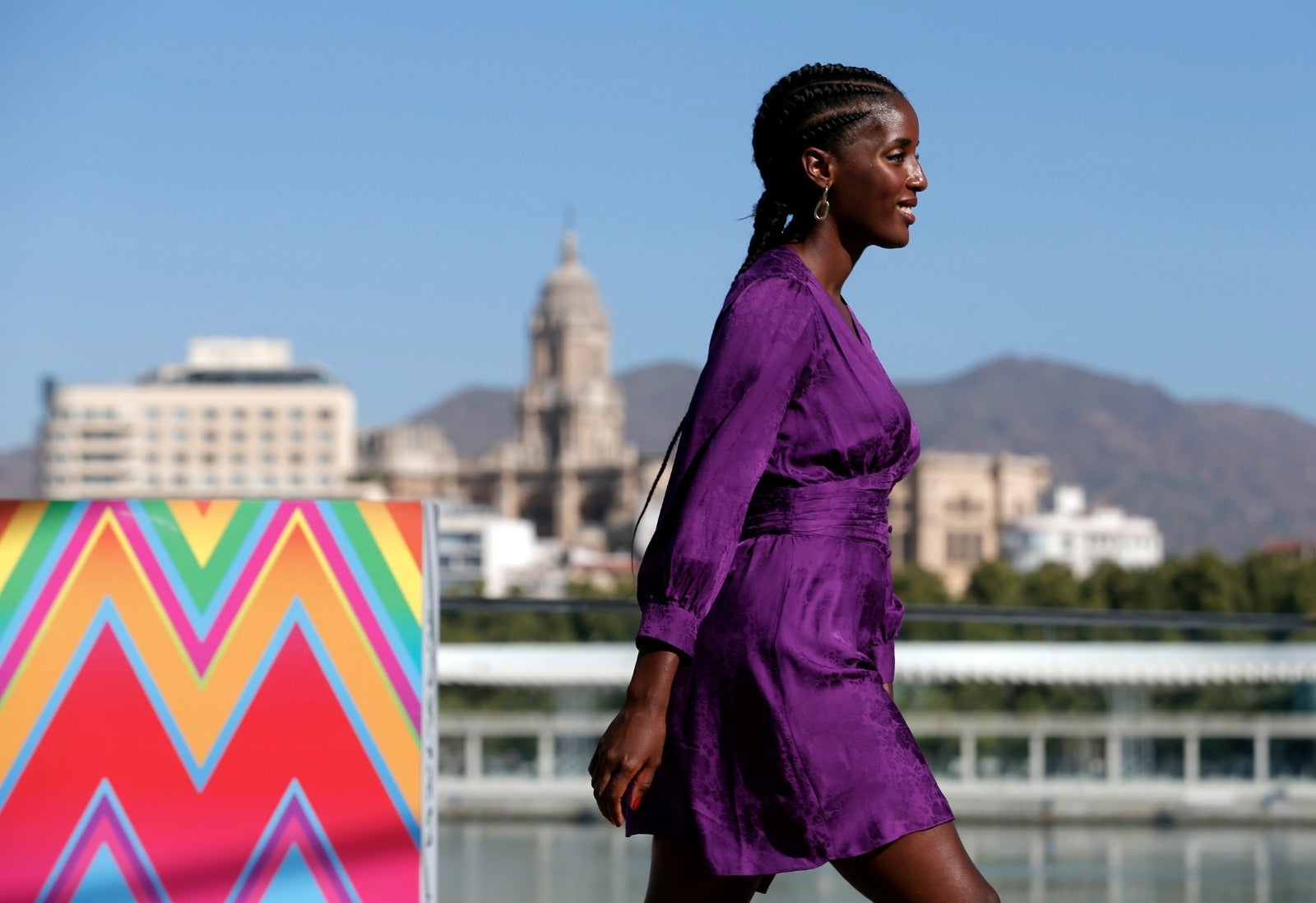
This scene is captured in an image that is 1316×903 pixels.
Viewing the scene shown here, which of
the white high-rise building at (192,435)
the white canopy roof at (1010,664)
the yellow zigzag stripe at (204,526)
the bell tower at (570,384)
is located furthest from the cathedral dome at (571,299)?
the yellow zigzag stripe at (204,526)

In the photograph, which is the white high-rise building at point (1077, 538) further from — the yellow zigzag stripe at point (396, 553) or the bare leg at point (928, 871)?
the bare leg at point (928, 871)

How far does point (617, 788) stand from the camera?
1963mm

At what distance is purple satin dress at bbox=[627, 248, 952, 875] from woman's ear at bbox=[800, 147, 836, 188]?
0.17 meters

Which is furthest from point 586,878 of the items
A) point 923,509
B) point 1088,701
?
point 923,509

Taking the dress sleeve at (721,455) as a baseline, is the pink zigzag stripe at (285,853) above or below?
below

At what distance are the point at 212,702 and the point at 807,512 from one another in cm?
116

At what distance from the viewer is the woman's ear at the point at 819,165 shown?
224 cm

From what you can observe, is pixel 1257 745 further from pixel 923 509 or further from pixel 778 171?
pixel 923 509

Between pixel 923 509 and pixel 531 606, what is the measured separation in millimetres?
121816

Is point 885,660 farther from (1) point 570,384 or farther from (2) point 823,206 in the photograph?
(1) point 570,384

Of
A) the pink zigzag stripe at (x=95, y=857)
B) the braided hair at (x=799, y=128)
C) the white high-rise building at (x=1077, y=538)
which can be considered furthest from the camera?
the white high-rise building at (x=1077, y=538)

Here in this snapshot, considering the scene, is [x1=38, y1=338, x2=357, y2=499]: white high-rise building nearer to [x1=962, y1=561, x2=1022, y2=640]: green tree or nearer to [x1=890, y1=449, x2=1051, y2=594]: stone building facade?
[x1=890, y1=449, x2=1051, y2=594]: stone building facade

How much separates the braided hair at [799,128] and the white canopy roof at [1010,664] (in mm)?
2008

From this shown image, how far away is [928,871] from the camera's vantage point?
79.7 inches
